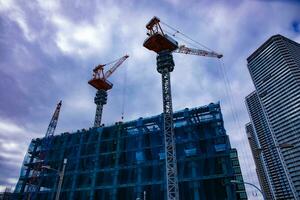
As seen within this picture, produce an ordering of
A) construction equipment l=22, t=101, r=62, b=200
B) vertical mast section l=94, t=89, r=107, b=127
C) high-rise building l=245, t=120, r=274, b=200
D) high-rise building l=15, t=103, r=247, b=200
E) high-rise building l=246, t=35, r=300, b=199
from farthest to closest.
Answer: high-rise building l=246, t=35, r=300, b=199, vertical mast section l=94, t=89, r=107, b=127, construction equipment l=22, t=101, r=62, b=200, high-rise building l=15, t=103, r=247, b=200, high-rise building l=245, t=120, r=274, b=200

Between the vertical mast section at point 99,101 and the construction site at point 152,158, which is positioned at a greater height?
the vertical mast section at point 99,101

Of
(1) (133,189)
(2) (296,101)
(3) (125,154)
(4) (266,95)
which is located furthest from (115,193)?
(4) (266,95)

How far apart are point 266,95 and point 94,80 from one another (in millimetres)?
135443

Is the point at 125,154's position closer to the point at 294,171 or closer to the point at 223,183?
the point at 223,183

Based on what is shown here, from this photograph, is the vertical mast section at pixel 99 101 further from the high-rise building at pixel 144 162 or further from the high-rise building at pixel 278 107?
the high-rise building at pixel 278 107

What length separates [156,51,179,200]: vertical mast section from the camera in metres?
52.3

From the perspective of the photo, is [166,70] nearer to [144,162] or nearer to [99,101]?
[144,162]

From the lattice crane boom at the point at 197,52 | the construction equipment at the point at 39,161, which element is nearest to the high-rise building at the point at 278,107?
the lattice crane boom at the point at 197,52

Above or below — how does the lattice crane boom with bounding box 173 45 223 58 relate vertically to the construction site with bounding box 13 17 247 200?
above

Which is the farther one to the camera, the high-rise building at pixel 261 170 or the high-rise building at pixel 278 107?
the high-rise building at pixel 278 107

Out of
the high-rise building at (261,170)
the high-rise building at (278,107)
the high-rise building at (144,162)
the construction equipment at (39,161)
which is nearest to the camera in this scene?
the high-rise building at (261,170)

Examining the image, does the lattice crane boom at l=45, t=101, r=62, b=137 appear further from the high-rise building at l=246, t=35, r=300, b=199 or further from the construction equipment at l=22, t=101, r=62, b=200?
the high-rise building at l=246, t=35, r=300, b=199

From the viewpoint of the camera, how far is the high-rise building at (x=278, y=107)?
135000 millimetres

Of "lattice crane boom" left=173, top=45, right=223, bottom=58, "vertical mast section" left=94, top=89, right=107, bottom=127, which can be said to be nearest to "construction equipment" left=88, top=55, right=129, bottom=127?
"vertical mast section" left=94, top=89, right=107, bottom=127
